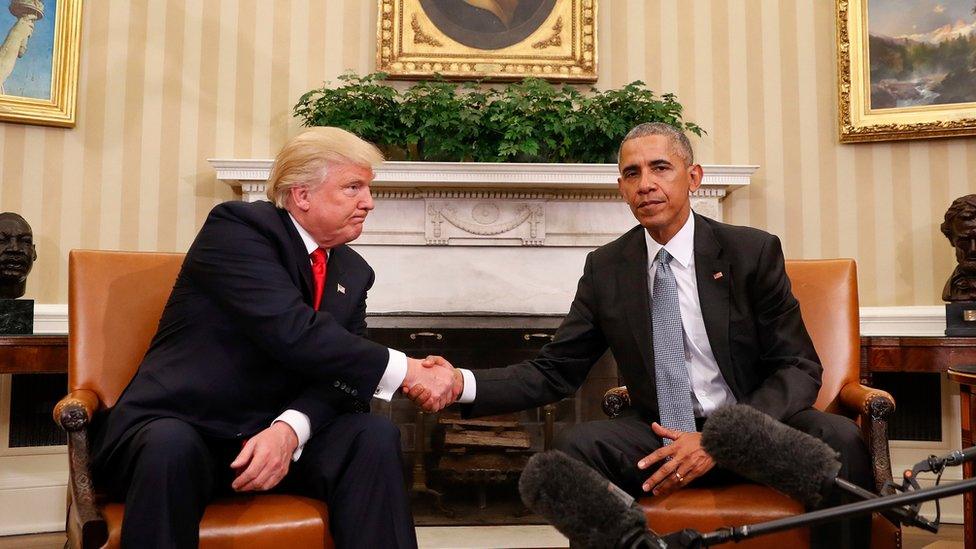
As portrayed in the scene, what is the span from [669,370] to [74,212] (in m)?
3.26

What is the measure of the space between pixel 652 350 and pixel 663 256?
0.31 metres

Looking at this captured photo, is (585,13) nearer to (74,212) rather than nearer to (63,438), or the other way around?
(74,212)

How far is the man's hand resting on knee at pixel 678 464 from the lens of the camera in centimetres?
200

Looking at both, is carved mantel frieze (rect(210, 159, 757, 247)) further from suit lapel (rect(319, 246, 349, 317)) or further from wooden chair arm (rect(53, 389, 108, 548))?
wooden chair arm (rect(53, 389, 108, 548))

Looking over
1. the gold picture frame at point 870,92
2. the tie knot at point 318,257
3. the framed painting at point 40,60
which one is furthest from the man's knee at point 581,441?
the framed painting at point 40,60

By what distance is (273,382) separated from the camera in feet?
7.07

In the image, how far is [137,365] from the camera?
7.97 ft

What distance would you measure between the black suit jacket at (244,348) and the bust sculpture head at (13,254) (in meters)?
1.60

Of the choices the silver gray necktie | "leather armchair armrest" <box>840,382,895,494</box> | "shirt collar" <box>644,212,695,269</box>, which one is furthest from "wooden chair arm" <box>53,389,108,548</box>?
"leather armchair armrest" <box>840,382,895,494</box>

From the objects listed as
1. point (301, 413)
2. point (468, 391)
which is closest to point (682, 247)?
point (468, 391)

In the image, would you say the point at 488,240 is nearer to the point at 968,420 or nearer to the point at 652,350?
the point at 652,350

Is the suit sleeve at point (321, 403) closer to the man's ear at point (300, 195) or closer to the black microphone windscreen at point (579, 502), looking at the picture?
the man's ear at point (300, 195)

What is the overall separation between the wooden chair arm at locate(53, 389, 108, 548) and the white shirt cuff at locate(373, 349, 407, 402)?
759 millimetres

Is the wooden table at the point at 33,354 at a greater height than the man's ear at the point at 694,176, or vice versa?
the man's ear at the point at 694,176
